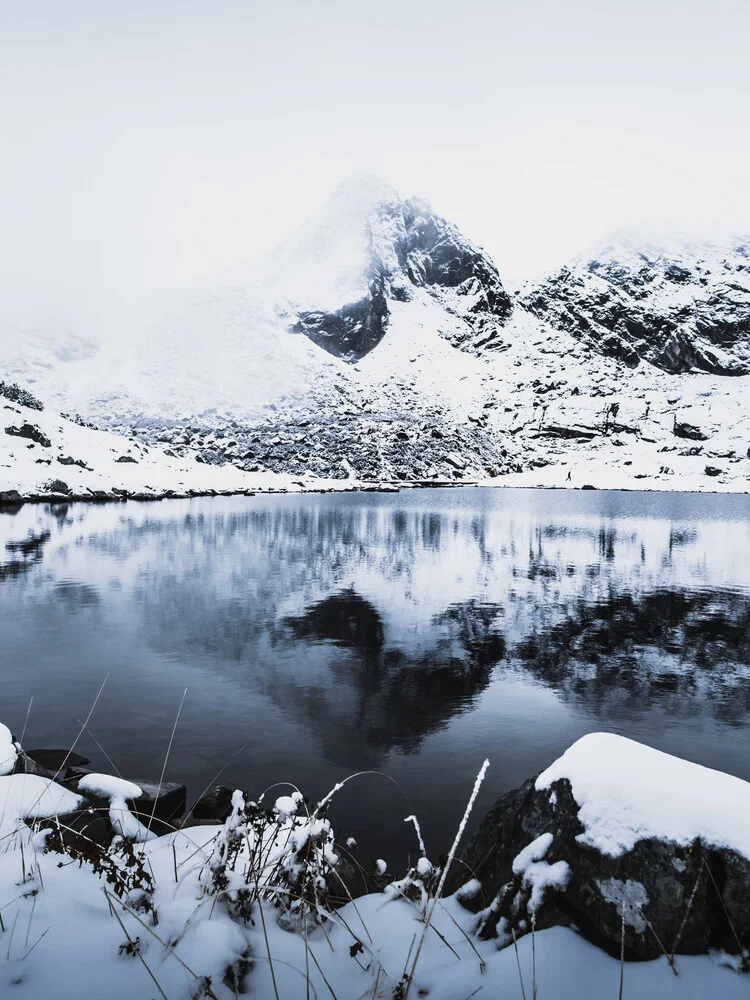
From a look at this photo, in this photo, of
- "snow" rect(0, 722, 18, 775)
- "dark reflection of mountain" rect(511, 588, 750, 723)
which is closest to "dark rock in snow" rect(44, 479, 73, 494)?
"dark reflection of mountain" rect(511, 588, 750, 723)

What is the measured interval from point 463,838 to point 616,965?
114 inches

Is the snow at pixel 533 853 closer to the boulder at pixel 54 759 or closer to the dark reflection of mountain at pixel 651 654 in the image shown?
the boulder at pixel 54 759

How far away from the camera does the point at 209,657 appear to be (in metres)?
11.4

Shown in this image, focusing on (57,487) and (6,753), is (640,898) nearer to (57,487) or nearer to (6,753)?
(6,753)

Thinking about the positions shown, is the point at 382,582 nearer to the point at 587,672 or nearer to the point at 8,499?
the point at 587,672

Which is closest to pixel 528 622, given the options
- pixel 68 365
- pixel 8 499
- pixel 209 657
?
pixel 209 657

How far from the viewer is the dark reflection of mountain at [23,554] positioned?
19266 millimetres

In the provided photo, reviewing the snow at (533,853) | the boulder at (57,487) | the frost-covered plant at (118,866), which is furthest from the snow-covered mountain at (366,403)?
the snow at (533,853)

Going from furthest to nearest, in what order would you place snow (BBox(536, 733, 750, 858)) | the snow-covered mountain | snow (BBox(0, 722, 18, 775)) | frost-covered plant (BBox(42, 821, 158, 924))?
the snow-covered mountain → snow (BBox(0, 722, 18, 775)) → frost-covered plant (BBox(42, 821, 158, 924)) → snow (BBox(536, 733, 750, 858))

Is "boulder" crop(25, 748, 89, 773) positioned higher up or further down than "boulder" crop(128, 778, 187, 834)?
further down

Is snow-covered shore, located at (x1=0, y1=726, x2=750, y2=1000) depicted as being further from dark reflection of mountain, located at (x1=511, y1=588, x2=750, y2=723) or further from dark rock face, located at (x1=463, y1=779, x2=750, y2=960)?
dark reflection of mountain, located at (x1=511, y1=588, x2=750, y2=723)

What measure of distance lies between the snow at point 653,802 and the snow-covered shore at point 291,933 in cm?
1

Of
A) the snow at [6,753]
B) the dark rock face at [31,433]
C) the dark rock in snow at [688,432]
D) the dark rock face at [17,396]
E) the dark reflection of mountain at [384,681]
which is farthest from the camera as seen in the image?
the dark rock in snow at [688,432]

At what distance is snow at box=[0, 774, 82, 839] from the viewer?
4.56 metres
